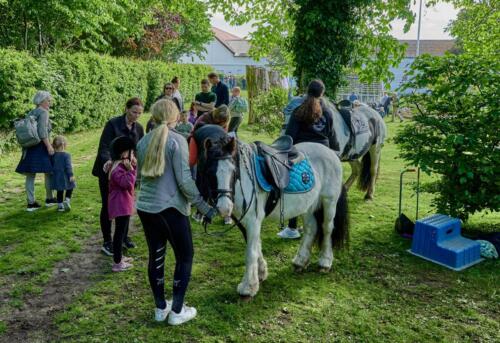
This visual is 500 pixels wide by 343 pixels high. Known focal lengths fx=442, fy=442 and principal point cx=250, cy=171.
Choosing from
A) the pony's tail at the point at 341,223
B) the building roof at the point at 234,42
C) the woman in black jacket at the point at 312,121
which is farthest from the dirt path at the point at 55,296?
the building roof at the point at 234,42

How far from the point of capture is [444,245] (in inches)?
219

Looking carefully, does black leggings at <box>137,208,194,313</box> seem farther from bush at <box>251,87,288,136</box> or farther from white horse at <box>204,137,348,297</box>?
bush at <box>251,87,288,136</box>

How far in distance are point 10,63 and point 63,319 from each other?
9.18 meters

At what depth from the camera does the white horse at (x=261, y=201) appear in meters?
3.71

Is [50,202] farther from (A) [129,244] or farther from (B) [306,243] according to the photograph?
(B) [306,243]

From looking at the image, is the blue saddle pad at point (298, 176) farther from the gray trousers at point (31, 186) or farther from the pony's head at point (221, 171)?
the gray trousers at point (31, 186)

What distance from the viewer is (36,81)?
1232 centimetres

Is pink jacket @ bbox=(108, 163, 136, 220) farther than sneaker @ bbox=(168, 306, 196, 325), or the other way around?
pink jacket @ bbox=(108, 163, 136, 220)

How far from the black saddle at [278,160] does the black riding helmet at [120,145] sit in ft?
Answer: 4.26

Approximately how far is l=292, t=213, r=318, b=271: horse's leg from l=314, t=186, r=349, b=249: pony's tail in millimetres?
60

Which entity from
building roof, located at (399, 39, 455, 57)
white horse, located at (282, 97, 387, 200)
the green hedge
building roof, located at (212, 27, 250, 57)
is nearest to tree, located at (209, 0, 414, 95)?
white horse, located at (282, 97, 387, 200)

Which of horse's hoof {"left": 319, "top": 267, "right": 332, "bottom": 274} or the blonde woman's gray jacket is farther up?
the blonde woman's gray jacket

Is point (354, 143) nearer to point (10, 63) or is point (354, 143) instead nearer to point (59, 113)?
point (10, 63)

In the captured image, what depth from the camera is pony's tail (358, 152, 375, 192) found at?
8320mm
